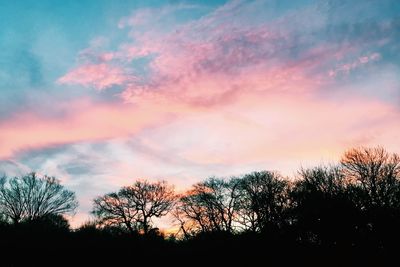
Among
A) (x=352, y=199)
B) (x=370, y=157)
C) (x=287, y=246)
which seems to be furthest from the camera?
(x=370, y=157)

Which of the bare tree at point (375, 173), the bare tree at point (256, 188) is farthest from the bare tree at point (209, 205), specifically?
the bare tree at point (375, 173)

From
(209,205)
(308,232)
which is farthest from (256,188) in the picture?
(308,232)

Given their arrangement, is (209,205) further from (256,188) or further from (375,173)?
(375,173)

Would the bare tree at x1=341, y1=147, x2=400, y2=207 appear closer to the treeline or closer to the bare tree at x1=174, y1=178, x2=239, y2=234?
the treeline

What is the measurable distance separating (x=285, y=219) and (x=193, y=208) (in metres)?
38.8

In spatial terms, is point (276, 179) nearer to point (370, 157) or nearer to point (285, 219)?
point (370, 157)

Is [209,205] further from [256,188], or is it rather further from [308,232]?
[308,232]

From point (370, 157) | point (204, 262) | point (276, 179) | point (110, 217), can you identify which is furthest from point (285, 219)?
point (110, 217)

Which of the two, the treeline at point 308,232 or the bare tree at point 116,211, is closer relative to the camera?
the treeline at point 308,232

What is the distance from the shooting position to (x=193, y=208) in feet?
200

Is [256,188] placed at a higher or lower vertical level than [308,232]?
higher

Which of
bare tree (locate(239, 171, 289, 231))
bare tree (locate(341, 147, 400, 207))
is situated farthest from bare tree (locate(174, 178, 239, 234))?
bare tree (locate(341, 147, 400, 207))

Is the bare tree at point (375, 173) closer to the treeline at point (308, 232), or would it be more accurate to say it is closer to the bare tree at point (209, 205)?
the treeline at point (308, 232)

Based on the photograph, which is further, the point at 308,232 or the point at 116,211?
the point at 116,211
